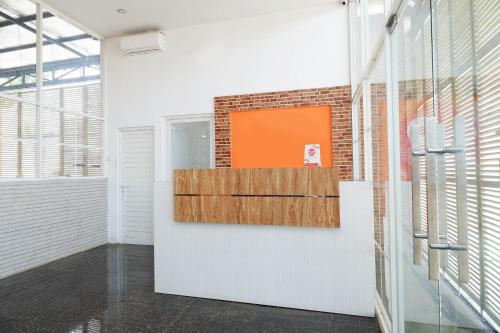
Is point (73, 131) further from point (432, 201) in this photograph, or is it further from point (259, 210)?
point (432, 201)

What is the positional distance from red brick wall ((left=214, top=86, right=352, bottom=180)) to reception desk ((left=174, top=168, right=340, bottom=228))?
1725 millimetres

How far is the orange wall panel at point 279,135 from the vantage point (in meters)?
4.48

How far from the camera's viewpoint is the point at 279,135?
4629mm

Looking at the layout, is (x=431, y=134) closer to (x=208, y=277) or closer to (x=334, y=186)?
(x=334, y=186)

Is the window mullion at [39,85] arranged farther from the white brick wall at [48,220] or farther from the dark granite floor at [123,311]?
the dark granite floor at [123,311]

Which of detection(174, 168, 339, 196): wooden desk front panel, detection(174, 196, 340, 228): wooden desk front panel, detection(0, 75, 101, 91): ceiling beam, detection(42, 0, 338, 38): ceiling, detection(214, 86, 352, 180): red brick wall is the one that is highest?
detection(42, 0, 338, 38): ceiling

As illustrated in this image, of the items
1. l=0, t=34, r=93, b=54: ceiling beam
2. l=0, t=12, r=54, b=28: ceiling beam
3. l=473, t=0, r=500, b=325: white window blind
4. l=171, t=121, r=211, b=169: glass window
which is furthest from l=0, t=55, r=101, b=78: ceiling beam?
l=473, t=0, r=500, b=325: white window blind

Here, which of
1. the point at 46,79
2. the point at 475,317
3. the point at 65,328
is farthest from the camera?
the point at 46,79

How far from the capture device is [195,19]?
488 centimetres

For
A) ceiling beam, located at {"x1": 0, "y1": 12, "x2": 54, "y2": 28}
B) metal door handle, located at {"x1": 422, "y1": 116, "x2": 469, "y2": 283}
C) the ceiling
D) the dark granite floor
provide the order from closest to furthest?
1. metal door handle, located at {"x1": 422, "y1": 116, "x2": 469, "y2": 283}
2. the dark granite floor
3. ceiling beam, located at {"x1": 0, "y1": 12, "x2": 54, "y2": 28}
4. the ceiling

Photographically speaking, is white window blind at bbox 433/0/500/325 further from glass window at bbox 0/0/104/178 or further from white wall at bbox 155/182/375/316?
glass window at bbox 0/0/104/178

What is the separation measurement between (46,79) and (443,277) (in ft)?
17.4

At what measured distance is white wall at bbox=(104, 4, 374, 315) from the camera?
2.67m

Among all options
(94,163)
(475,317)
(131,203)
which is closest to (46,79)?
(94,163)
